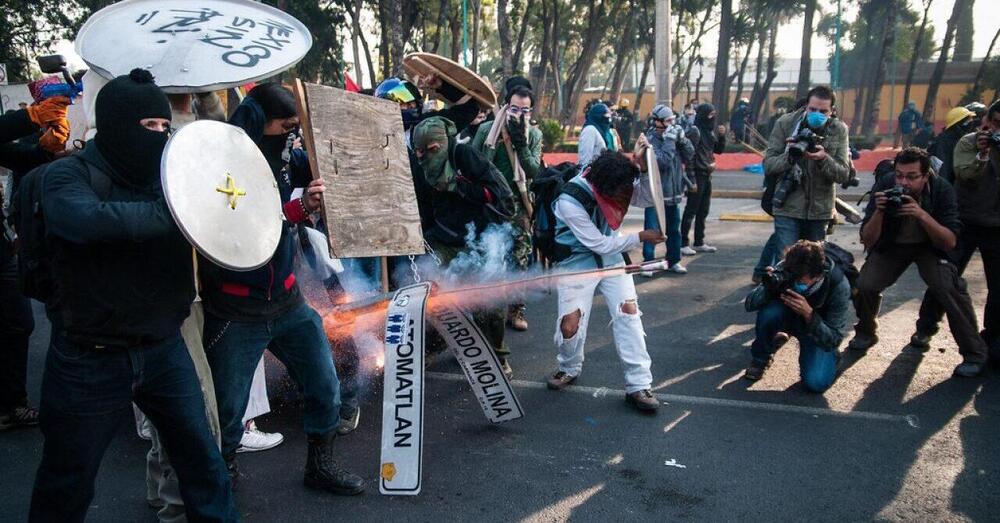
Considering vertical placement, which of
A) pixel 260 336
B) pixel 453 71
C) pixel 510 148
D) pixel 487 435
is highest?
pixel 453 71

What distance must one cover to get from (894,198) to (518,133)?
2.72 metres

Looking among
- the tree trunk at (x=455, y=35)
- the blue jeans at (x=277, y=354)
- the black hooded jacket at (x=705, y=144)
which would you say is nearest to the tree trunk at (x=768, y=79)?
the tree trunk at (x=455, y=35)

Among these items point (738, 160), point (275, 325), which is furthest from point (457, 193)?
point (738, 160)

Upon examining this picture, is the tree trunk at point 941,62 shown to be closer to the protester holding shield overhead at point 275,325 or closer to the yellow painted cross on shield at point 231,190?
the protester holding shield overhead at point 275,325

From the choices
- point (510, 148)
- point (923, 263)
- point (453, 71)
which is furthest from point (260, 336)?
point (923, 263)

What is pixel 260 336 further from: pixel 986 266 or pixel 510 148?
pixel 986 266

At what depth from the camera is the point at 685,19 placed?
1668 inches

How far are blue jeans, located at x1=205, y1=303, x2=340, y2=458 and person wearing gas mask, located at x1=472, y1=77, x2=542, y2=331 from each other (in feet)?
7.73

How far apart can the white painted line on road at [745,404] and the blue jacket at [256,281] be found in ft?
6.93

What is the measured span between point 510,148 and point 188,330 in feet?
11.7

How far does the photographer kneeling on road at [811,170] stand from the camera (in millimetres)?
5727

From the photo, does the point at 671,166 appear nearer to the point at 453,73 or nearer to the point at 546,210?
the point at 546,210

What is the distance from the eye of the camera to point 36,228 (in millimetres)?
2322

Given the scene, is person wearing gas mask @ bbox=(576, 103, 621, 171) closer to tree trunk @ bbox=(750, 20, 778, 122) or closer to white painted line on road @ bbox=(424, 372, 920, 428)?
white painted line on road @ bbox=(424, 372, 920, 428)
